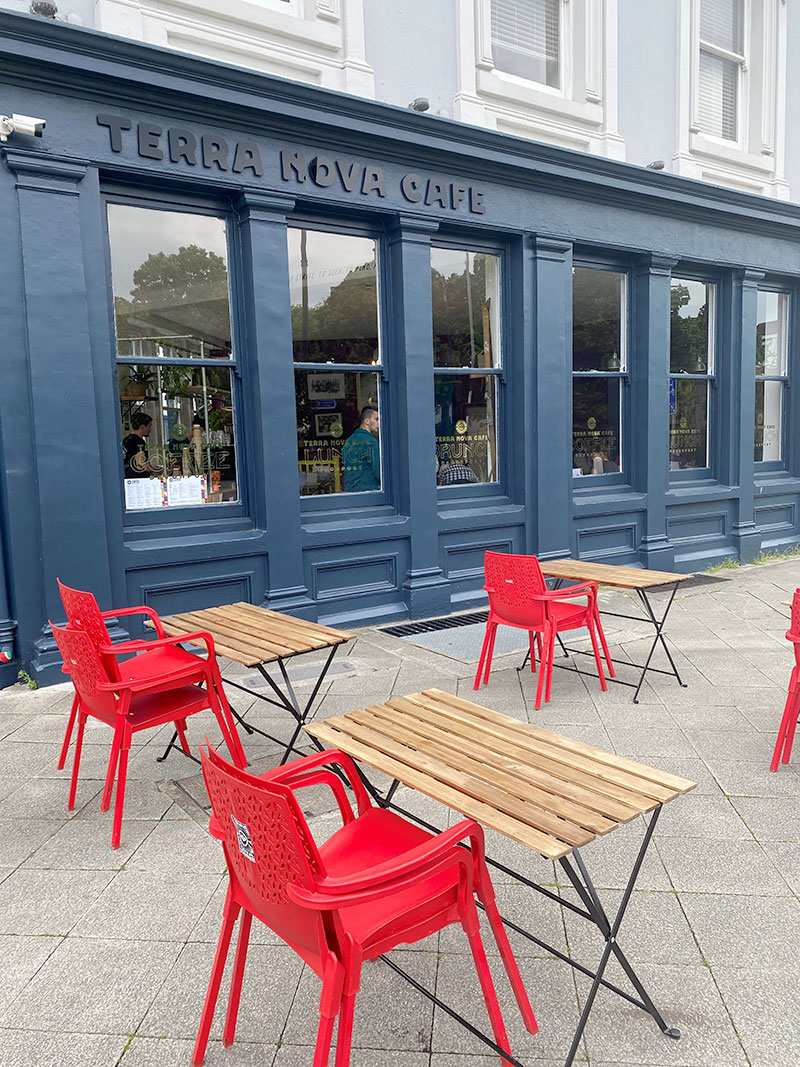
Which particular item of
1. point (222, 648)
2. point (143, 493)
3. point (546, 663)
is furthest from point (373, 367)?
point (222, 648)

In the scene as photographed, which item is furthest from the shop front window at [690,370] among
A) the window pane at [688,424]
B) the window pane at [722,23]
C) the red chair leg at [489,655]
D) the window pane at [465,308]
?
the red chair leg at [489,655]

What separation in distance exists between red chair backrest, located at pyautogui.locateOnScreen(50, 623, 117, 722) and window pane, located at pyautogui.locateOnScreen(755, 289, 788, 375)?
1024cm

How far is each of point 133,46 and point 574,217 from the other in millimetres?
4783

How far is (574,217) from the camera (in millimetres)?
8414

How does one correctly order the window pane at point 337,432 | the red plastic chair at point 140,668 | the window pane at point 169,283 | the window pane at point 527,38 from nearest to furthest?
the red plastic chair at point 140,668 → the window pane at point 169,283 → the window pane at point 337,432 → the window pane at point 527,38

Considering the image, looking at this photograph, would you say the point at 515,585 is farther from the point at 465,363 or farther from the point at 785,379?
the point at 785,379

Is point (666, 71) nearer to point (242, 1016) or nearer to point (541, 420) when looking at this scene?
point (541, 420)

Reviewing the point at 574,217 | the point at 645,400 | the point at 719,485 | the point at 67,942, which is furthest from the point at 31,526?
the point at 719,485

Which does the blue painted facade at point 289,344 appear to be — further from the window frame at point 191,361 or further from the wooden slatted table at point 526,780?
the wooden slatted table at point 526,780

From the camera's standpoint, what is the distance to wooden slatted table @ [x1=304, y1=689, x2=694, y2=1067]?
2.12m

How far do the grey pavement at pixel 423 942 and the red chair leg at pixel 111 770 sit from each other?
0.34ft

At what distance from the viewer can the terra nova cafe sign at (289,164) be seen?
5828 millimetres

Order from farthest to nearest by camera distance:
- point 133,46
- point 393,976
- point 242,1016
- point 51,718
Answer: point 133,46
point 51,718
point 393,976
point 242,1016

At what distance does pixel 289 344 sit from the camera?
264 inches
